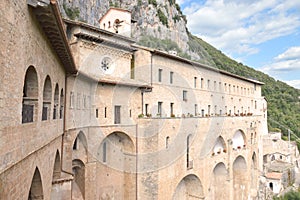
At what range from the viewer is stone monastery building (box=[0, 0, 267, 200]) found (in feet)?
18.4

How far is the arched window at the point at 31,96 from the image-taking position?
22.9ft

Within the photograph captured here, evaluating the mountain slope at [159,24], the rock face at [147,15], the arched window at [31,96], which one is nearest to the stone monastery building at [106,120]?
the arched window at [31,96]

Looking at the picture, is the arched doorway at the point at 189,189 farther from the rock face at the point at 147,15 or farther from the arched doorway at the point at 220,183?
the rock face at the point at 147,15

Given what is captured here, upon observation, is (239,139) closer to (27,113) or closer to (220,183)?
(220,183)

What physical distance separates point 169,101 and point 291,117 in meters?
70.4

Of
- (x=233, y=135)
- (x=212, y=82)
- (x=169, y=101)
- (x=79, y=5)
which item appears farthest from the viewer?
(x=79, y=5)

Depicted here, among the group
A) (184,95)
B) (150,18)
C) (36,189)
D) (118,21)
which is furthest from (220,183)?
(150,18)

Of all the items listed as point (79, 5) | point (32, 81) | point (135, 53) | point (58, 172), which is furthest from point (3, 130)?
point (79, 5)

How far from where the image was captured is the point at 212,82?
106ft

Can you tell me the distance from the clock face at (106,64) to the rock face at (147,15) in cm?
2346

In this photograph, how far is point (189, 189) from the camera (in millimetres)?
23391

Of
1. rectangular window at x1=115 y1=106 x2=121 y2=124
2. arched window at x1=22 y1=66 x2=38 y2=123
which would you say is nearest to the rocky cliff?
rectangular window at x1=115 y1=106 x2=121 y2=124

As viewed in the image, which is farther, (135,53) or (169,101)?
(169,101)

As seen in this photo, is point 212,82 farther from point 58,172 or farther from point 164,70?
point 58,172
